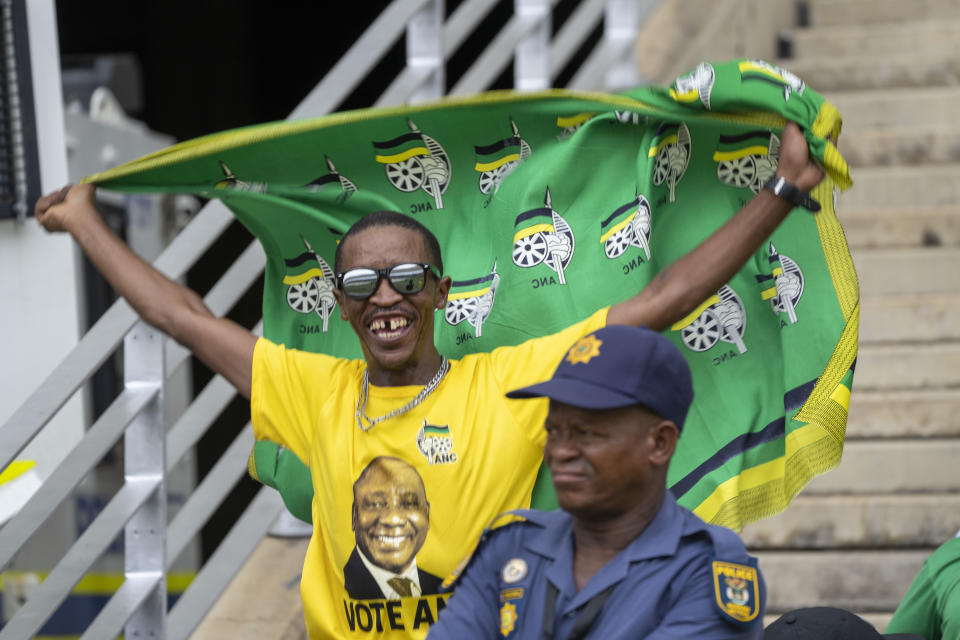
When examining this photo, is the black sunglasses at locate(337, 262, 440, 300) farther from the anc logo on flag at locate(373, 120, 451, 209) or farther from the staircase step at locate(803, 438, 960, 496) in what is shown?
the staircase step at locate(803, 438, 960, 496)

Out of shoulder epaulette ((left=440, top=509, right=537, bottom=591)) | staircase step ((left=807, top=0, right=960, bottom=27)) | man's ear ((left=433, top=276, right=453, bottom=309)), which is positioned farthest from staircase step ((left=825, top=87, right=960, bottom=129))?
shoulder epaulette ((left=440, top=509, right=537, bottom=591))

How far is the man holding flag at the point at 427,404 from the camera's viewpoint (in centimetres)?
245

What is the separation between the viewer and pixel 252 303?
10352 mm

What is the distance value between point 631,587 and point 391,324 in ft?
2.68

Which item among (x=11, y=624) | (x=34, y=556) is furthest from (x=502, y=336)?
(x=34, y=556)

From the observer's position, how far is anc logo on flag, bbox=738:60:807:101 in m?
2.53

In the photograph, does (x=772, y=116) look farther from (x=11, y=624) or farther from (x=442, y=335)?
(x=11, y=624)

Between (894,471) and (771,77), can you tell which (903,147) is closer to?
(894,471)

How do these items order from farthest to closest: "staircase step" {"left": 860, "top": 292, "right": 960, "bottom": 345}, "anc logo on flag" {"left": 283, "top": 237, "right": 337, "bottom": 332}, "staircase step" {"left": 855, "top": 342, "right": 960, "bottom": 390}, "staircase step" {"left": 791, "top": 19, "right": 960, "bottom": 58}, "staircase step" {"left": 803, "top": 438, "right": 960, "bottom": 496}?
"staircase step" {"left": 791, "top": 19, "right": 960, "bottom": 58}
"staircase step" {"left": 860, "top": 292, "right": 960, "bottom": 345}
"staircase step" {"left": 855, "top": 342, "right": 960, "bottom": 390}
"staircase step" {"left": 803, "top": 438, "right": 960, "bottom": 496}
"anc logo on flag" {"left": 283, "top": 237, "right": 337, "bottom": 332}

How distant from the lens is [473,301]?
9.82ft

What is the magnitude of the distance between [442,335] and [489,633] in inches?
44.0

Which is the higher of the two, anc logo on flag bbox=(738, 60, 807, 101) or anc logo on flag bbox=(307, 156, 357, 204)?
anc logo on flag bbox=(738, 60, 807, 101)

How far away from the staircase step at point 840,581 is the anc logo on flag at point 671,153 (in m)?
1.63

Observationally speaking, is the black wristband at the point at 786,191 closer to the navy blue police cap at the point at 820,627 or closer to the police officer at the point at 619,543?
the police officer at the point at 619,543
